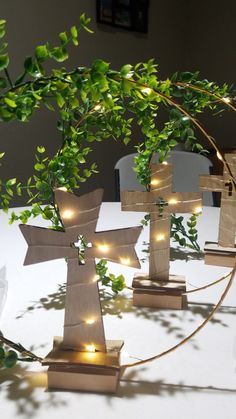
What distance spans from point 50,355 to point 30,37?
2946 mm

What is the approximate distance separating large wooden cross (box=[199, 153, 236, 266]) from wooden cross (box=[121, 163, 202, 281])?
0.53ft

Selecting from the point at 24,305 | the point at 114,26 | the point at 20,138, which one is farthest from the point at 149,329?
the point at 114,26

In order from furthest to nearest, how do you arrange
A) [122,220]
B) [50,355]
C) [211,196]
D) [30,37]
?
[30,37], [211,196], [122,220], [50,355]

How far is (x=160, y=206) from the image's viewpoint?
34.8 inches

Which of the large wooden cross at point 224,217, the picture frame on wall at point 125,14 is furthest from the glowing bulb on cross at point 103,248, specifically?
→ the picture frame on wall at point 125,14

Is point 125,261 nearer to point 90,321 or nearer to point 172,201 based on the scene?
point 90,321

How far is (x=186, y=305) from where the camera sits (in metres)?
0.88

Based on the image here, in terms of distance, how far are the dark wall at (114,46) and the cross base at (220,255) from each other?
2.36m

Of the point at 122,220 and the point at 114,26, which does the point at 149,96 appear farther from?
the point at 114,26

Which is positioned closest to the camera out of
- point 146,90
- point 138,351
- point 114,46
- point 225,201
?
point 146,90

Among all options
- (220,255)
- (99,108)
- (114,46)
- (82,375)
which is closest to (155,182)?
(99,108)

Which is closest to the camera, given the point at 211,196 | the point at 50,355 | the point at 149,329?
the point at 50,355

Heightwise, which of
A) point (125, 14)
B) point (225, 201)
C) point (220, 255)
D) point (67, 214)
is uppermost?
point (125, 14)

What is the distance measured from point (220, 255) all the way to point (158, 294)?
0.27 meters
